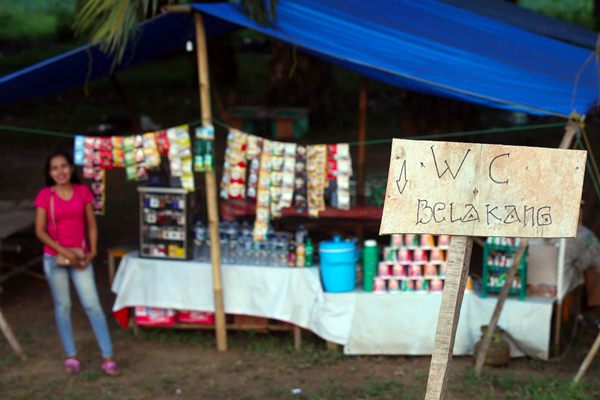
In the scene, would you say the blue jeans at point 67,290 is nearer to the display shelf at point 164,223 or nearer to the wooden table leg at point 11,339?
the wooden table leg at point 11,339

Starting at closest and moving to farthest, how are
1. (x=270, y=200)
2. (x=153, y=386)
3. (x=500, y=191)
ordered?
1. (x=500, y=191)
2. (x=153, y=386)
3. (x=270, y=200)

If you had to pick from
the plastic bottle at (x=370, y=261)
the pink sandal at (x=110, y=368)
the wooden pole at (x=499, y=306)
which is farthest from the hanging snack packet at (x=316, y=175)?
the pink sandal at (x=110, y=368)

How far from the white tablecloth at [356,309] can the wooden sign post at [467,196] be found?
9.24ft

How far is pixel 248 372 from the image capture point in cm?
588

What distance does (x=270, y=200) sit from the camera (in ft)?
19.8

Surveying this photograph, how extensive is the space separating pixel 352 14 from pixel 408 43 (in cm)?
51

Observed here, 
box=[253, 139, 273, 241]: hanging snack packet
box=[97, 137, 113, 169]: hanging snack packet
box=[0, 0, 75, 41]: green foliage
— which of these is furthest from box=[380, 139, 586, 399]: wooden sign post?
box=[0, 0, 75, 41]: green foliage

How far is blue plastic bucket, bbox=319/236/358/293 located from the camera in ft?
19.7

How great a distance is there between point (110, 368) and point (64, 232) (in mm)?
999

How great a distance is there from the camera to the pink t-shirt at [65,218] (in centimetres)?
557

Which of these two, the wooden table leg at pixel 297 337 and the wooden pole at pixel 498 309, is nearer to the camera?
the wooden pole at pixel 498 309

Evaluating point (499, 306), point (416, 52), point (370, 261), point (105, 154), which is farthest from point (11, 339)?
point (416, 52)

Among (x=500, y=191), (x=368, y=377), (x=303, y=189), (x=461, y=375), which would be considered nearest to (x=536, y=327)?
(x=461, y=375)

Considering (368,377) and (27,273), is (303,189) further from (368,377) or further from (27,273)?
(27,273)
